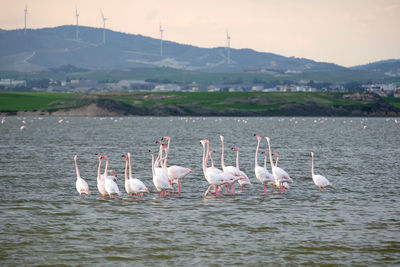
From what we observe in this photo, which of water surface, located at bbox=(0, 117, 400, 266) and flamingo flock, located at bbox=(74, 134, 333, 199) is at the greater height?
flamingo flock, located at bbox=(74, 134, 333, 199)

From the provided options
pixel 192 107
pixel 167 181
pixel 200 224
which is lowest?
pixel 192 107

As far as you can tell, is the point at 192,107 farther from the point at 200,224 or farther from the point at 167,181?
the point at 200,224

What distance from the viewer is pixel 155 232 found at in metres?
19.7

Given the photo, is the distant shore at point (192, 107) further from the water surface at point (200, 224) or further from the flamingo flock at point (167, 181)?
the flamingo flock at point (167, 181)

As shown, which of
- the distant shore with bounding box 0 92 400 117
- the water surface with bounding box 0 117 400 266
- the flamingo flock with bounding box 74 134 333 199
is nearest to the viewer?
the water surface with bounding box 0 117 400 266

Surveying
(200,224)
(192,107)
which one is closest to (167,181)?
(200,224)

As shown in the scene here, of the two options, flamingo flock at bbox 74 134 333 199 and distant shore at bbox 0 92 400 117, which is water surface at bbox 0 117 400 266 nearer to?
flamingo flock at bbox 74 134 333 199

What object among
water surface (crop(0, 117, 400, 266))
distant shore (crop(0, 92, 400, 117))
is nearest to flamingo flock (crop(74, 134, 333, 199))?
water surface (crop(0, 117, 400, 266))

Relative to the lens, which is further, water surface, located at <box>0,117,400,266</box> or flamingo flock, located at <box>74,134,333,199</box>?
flamingo flock, located at <box>74,134,333,199</box>

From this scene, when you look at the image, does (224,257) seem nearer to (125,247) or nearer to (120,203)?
(125,247)

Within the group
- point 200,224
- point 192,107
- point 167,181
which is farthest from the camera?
point 192,107

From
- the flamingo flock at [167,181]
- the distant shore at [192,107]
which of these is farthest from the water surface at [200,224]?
the distant shore at [192,107]

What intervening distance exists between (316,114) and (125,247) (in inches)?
6977

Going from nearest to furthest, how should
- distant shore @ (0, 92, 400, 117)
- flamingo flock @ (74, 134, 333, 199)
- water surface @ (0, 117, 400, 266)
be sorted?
water surface @ (0, 117, 400, 266) → flamingo flock @ (74, 134, 333, 199) → distant shore @ (0, 92, 400, 117)
